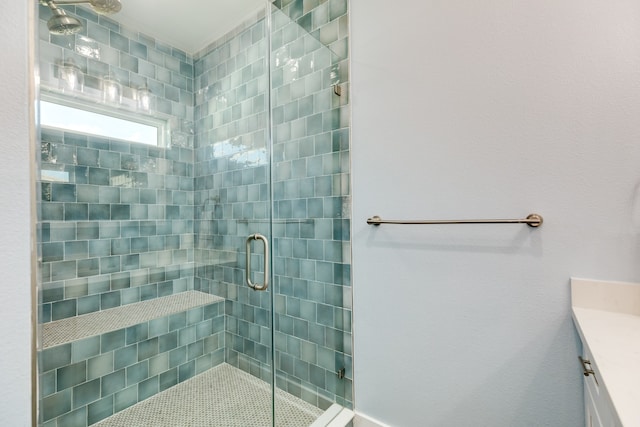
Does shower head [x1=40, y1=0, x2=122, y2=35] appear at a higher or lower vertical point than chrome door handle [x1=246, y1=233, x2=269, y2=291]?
higher

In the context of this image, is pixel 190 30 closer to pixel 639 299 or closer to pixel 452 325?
pixel 452 325

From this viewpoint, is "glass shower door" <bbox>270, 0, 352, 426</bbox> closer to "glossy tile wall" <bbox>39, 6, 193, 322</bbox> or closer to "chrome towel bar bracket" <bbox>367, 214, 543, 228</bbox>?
"chrome towel bar bracket" <bbox>367, 214, 543, 228</bbox>

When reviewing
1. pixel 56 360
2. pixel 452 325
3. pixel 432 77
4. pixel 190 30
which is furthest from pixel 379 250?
pixel 190 30

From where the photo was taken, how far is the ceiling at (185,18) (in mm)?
1953

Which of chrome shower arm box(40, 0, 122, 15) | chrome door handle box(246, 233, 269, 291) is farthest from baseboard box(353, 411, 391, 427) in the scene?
chrome shower arm box(40, 0, 122, 15)

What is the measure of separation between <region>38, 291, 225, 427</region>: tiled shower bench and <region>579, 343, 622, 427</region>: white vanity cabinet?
6.34ft

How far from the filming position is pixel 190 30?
7.36 ft

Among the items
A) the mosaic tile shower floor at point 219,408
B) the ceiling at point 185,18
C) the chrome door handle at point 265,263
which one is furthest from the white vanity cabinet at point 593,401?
the ceiling at point 185,18

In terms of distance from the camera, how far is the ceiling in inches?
76.9

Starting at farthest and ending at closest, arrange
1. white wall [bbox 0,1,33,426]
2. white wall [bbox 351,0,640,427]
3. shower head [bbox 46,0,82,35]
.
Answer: shower head [bbox 46,0,82,35], white wall [bbox 351,0,640,427], white wall [bbox 0,1,33,426]

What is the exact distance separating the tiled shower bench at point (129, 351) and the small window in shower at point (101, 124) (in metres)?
1.17

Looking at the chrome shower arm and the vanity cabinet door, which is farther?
the chrome shower arm

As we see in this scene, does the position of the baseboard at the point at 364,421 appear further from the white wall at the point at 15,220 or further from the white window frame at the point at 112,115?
the white window frame at the point at 112,115

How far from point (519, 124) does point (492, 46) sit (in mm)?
359
